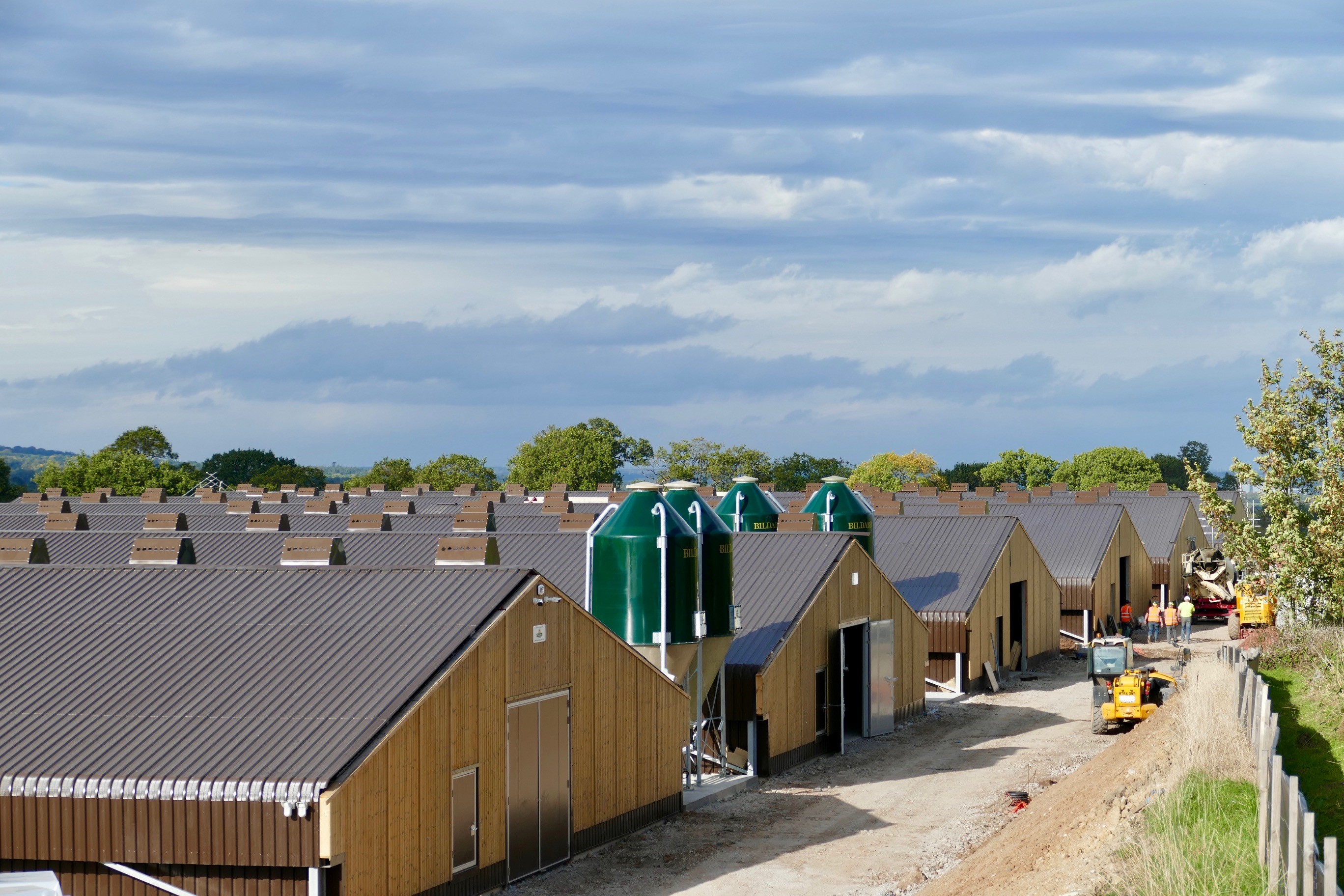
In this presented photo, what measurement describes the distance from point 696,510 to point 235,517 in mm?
26278

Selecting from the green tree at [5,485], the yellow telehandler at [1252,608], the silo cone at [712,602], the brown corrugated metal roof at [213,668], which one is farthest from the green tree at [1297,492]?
the green tree at [5,485]

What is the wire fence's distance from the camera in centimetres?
1277

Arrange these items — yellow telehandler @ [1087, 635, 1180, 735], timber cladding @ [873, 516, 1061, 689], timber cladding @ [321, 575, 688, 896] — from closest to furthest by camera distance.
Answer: timber cladding @ [321, 575, 688, 896] → yellow telehandler @ [1087, 635, 1180, 735] → timber cladding @ [873, 516, 1061, 689]

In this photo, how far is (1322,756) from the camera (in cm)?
2625

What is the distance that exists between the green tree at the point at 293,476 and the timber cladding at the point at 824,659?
111733 mm

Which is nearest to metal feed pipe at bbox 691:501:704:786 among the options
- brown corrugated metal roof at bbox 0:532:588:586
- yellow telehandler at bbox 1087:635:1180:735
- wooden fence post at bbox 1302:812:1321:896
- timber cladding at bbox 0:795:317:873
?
brown corrugated metal roof at bbox 0:532:588:586

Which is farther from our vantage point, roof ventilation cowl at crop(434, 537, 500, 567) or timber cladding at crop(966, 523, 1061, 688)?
timber cladding at crop(966, 523, 1061, 688)

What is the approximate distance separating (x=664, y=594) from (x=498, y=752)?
7.00 m

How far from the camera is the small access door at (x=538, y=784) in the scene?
20.8 meters

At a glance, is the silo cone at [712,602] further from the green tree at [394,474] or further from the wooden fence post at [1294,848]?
the green tree at [394,474]

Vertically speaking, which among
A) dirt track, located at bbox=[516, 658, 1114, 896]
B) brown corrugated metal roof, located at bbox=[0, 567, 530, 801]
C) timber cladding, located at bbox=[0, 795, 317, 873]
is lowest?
dirt track, located at bbox=[516, 658, 1114, 896]

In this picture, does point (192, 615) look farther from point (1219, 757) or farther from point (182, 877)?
point (1219, 757)

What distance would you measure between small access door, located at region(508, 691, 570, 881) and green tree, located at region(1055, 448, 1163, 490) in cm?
11965

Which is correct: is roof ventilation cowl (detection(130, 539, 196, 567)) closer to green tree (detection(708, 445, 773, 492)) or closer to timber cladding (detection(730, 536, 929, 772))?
timber cladding (detection(730, 536, 929, 772))
